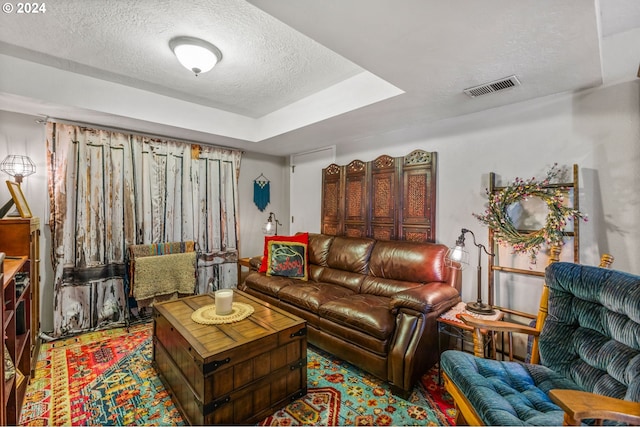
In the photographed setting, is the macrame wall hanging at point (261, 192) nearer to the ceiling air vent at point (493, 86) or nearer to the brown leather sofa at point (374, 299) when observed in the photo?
the brown leather sofa at point (374, 299)

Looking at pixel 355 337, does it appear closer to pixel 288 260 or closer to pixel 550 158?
pixel 288 260

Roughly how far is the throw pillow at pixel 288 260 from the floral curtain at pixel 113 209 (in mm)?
1051

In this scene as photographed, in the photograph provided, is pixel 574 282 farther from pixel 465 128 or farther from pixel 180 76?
pixel 180 76

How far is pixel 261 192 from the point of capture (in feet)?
15.0

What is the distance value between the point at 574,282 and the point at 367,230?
2.13 m

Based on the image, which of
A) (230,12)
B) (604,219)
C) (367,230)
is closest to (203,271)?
(367,230)

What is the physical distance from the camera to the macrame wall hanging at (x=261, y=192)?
14.8 ft

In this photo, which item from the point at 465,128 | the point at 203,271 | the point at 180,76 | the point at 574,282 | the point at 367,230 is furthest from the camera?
the point at 203,271

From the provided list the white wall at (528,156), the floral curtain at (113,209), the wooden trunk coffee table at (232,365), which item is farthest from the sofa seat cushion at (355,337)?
the floral curtain at (113,209)

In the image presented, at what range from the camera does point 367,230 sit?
3.50 metres

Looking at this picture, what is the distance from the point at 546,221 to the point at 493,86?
1.11 metres

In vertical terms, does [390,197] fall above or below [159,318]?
above

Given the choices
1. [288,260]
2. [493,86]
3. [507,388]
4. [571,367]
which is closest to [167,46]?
[288,260]

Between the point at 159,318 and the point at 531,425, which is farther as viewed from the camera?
the point at 159,318
